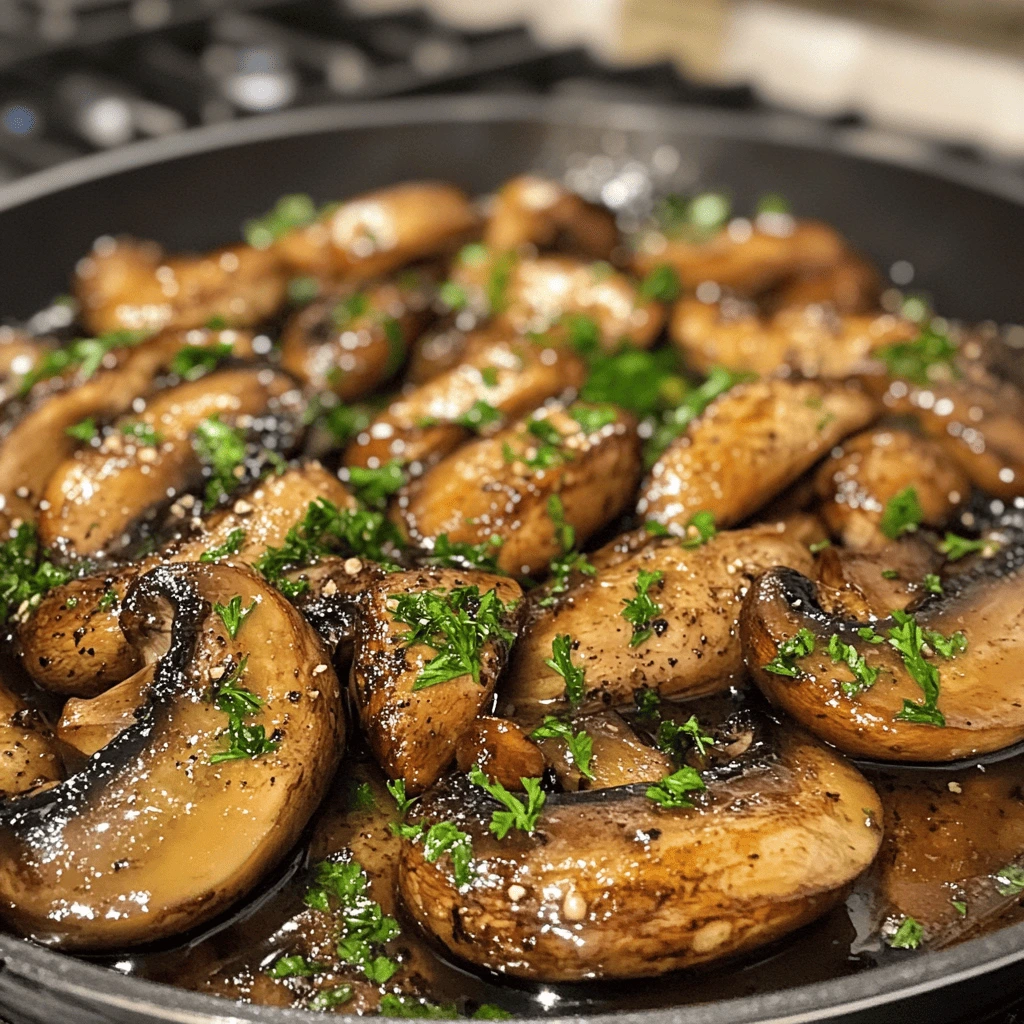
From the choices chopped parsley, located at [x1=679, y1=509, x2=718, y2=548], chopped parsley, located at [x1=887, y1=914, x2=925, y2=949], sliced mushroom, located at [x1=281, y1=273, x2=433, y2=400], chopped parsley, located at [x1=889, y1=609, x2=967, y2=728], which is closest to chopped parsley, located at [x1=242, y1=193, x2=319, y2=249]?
sliced mushroom, located at [x1=281, y1=273, x2=433, y2=400]

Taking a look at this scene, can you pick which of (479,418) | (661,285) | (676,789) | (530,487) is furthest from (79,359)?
(676,789)

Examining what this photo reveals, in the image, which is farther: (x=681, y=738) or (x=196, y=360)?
(x=196, y=360)

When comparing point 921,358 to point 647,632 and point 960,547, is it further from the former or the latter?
point 647,632

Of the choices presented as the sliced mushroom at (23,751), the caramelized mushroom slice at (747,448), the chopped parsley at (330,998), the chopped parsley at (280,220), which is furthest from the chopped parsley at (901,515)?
the chopped parsley at (280,220)

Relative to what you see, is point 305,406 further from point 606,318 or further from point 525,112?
point 525,112

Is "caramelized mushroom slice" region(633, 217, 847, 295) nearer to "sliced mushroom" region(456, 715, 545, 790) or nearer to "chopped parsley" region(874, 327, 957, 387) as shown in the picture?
"chopped parsley" region(874, 327, 957, 387)

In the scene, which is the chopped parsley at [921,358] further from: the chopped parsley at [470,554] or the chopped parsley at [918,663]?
the chopped parsley at [470,554]
